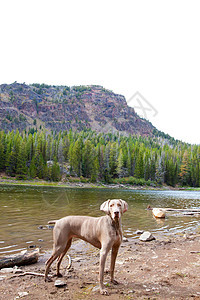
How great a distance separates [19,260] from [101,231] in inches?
141

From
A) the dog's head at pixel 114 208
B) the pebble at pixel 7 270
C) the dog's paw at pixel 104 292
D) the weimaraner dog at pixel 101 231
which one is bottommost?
the pebble at pixel 7 270

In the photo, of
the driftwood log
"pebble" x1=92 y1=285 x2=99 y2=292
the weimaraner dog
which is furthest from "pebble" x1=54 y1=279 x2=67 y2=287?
the driftwood log

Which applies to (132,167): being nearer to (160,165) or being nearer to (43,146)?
(160,165)

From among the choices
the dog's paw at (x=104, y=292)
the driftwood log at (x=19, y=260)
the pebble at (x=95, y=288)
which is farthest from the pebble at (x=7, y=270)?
the dog's paw at (x=104, y=292)

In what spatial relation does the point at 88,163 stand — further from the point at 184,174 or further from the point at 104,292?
the point at 104,292

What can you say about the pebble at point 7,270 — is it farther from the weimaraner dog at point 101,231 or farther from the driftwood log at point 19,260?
the weimaraner dog at point 101,231

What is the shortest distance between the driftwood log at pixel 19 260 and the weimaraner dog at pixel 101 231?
70.3 inches

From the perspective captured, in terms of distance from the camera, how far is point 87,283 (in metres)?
5.35

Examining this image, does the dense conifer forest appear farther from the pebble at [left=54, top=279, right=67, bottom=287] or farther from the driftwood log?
the pebble at [left=54, top=279, right=67, bottom=287]

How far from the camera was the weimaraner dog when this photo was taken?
495 centimetres

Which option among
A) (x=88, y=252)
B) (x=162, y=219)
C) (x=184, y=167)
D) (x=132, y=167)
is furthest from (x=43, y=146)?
(x=88, y=252)

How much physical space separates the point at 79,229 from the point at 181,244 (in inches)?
270

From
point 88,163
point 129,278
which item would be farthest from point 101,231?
point 88,163

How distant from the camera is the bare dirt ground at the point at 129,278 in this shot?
4715 millimetres
